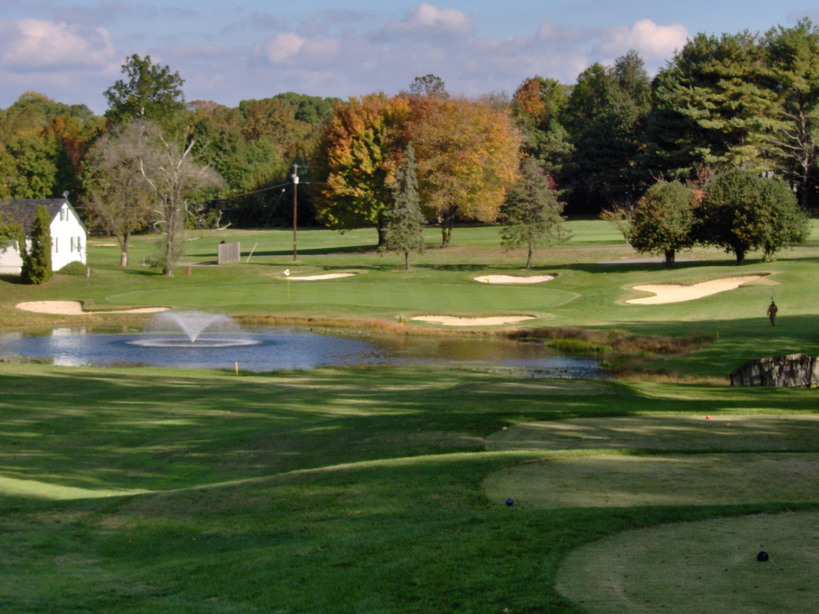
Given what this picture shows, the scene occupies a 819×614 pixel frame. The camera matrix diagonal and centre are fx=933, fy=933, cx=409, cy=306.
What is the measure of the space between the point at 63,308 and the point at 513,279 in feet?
93.6

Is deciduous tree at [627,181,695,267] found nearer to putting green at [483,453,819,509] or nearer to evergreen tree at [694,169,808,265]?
evergreen tree at [694,169,808,265]

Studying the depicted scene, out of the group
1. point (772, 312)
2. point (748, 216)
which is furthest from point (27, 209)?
point (772, 312)

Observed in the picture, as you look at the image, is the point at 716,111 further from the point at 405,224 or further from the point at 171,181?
the point at 171,181

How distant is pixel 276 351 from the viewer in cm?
3803

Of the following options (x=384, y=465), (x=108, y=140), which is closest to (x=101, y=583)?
(x=384, y=465)

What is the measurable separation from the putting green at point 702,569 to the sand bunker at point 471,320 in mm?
36758

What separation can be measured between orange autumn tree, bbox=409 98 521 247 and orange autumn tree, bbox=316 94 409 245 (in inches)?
114

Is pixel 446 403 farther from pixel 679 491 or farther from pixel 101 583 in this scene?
pixel 101 583

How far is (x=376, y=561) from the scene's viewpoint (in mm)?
8672

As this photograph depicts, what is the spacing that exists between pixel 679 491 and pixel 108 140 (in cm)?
7579

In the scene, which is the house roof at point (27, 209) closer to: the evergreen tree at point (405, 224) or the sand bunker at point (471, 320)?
the evergreen tree at point (405, 224)

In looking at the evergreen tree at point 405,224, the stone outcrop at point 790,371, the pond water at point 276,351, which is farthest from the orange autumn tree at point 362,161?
the stone outcrop at point 790,371

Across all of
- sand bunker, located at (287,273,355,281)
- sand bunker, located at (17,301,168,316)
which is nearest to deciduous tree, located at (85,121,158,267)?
sand bunker, located at (287,273,355,281)

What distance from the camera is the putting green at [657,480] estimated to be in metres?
10.8
